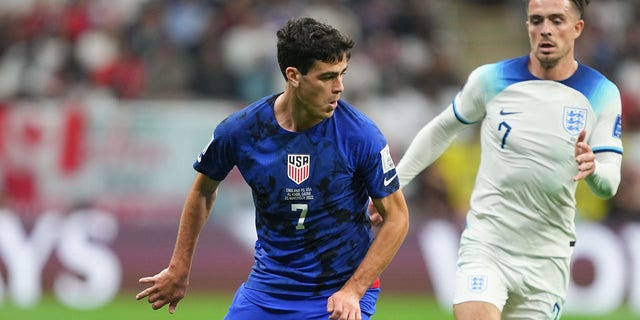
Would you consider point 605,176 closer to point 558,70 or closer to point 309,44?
point 558,70

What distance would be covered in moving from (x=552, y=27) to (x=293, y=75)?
5.51ft

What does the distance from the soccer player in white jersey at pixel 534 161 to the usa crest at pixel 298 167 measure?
1.37 metres

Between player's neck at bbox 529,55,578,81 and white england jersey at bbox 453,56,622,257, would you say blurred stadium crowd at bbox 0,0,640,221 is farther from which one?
player's neck at bbox 529,55,578,81

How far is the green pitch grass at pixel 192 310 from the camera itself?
40.1 feet

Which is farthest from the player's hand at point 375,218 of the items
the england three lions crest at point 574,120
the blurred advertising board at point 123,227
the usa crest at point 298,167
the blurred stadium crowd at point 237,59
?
the blurred stadium crowd at point 237,59

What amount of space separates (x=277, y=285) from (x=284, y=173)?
59 cm

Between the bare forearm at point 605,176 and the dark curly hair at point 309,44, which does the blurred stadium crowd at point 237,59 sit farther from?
the dark curly hair at point 309,44

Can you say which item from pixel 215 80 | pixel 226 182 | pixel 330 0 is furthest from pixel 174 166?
pixel 330 0

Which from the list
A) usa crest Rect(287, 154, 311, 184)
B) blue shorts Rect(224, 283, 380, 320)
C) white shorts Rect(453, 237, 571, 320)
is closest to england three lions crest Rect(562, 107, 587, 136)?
white shorts Rect(453, 237, 571, 320)

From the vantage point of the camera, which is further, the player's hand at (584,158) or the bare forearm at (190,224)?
the bare forearm at (190,224)

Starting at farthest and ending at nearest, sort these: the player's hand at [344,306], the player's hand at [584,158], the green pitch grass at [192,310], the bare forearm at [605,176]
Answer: the green pitch grass at [192,310] → the bare forearm at [605,176] → the player's hand at [584,158] → the player's hand at [344,306]

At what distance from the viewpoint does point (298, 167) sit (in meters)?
6.34

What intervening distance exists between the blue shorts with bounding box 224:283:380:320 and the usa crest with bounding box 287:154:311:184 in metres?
0.61

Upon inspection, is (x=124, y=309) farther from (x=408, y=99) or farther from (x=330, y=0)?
(x=330, y=0)
